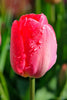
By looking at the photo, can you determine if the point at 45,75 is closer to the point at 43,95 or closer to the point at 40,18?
the point at 43,95

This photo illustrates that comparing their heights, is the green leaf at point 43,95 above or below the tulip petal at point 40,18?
below

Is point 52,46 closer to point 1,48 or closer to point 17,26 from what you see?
point 17,26

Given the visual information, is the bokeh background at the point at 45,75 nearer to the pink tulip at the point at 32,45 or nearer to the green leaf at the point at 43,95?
the green leaf at the point at 43,95

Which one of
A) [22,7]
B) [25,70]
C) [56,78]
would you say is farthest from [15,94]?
[22,7]

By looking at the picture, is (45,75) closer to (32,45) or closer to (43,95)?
(43,95)

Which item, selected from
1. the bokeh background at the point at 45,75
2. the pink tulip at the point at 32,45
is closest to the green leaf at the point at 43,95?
the bokeh background at the point at 45,75

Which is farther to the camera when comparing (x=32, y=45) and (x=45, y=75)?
(x=45, y=75)

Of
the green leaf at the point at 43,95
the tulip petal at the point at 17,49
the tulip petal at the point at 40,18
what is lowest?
the green leaf at the point at 43,95

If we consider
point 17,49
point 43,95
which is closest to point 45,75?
point 43,95

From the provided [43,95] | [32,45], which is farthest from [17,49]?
[43,95]

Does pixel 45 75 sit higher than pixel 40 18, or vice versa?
pixel 40 18
